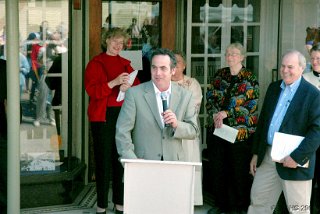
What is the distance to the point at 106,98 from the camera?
21.7ft

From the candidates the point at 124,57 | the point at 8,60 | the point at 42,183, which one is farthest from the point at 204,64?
the point at 8,60

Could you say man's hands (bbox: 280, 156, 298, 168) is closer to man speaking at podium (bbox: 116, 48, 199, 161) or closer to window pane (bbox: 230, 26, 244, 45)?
man speaking at podium (bbox: 116, 48, 199, 161)

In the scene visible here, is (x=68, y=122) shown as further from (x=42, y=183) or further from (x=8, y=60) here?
(x=8, y=60)

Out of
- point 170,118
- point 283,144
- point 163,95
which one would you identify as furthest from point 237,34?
point 170,118

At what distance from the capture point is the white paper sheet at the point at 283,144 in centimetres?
533

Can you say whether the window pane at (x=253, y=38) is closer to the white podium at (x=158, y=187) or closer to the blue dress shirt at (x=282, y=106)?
the blue dress shirt at (x=282, y=106)

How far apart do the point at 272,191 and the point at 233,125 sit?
3.75 feet

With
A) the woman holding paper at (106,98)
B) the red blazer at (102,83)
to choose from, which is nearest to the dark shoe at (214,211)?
the woman holding paper at (106,98)

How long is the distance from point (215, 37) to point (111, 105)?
6.85 ft

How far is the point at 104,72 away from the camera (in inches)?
263

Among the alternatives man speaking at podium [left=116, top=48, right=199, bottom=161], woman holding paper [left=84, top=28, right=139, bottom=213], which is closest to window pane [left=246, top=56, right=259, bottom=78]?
woman holding paper [left=84, top=28, right=139, bottom=213]

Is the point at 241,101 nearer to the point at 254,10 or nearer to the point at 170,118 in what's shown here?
the point at 254,10

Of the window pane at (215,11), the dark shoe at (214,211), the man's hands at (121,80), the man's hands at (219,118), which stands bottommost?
the dark shoe at (214,211)

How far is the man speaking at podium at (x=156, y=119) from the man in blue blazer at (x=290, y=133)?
839 millimetres
